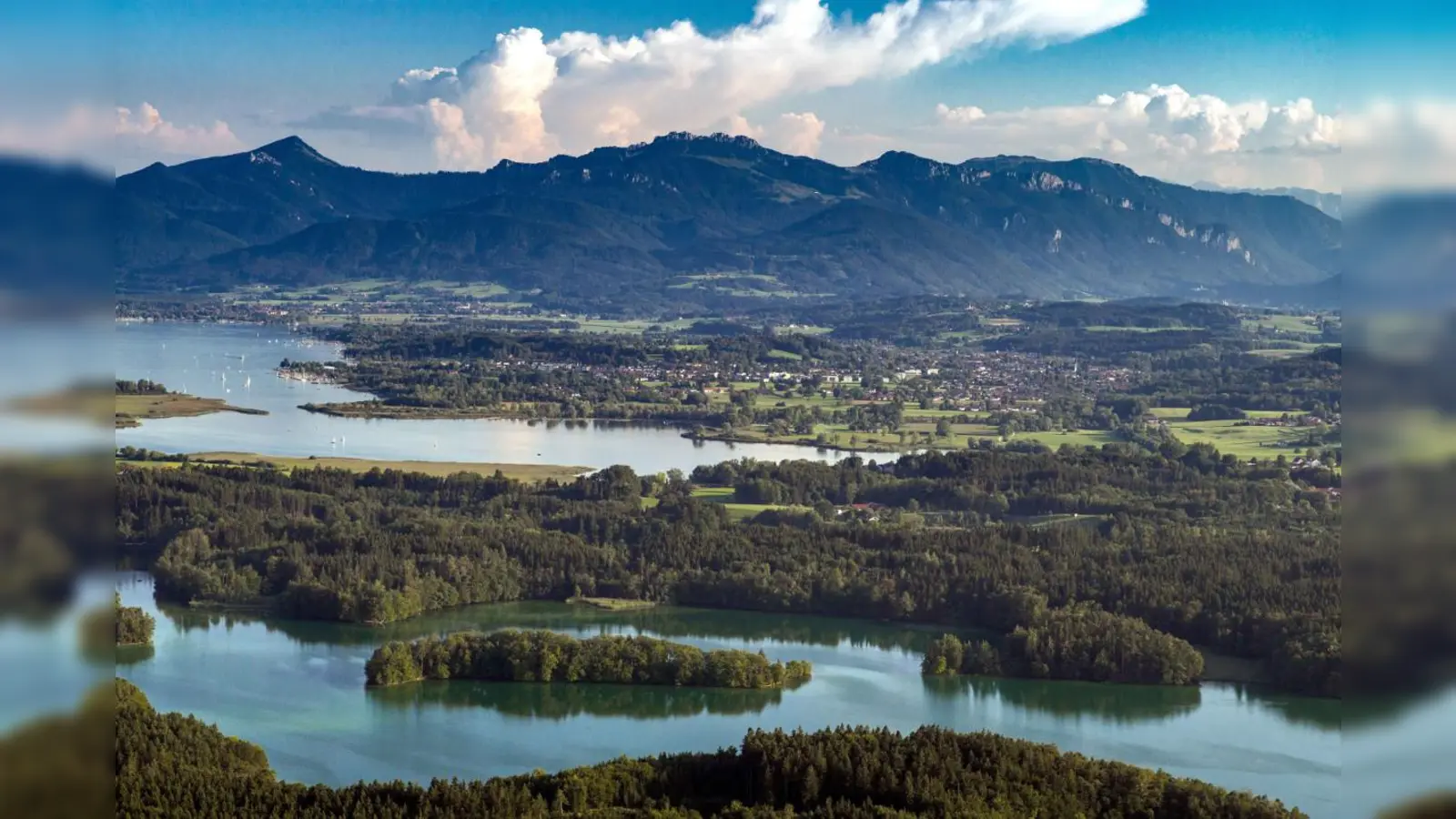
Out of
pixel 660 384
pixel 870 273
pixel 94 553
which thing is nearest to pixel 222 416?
pixel 660 384

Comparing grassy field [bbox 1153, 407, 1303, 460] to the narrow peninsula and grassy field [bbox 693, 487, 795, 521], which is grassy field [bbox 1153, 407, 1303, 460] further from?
the narrow peninsula

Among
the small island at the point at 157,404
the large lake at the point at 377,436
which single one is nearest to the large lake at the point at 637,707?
the large lake at the point at 377,436

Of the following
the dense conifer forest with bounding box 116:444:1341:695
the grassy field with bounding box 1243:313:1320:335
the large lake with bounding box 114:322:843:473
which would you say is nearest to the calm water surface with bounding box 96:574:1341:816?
the dense conifer forest with bounding box 116:444:1341:695

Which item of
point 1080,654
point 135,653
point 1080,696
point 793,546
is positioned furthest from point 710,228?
point 1080,696

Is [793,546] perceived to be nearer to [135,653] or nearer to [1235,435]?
[135,653]

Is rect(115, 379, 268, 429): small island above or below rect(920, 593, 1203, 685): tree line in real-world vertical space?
above
